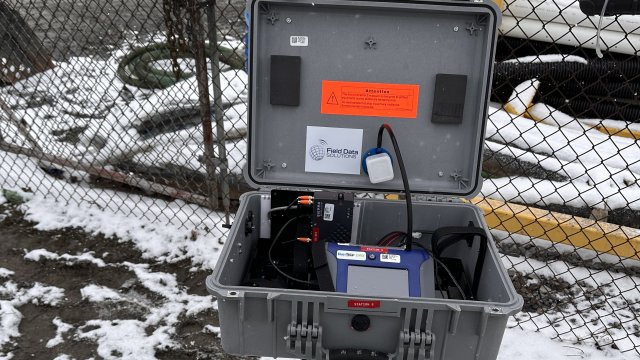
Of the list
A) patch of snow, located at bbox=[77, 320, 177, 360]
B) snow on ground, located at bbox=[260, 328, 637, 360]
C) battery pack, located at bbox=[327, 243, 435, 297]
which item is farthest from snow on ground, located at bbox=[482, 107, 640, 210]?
patch of snow, located at bbox=[77, 320, 177, 360]

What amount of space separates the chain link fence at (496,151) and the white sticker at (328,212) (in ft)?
1.92

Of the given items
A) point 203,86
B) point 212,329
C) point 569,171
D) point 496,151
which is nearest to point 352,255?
point 212,329

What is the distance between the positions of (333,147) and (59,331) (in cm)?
165

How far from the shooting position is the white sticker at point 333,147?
1.61 metres

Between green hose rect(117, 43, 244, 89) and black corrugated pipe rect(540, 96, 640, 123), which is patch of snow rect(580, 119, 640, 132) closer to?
black corrugated pipe rect(540, 96, 640, 123)

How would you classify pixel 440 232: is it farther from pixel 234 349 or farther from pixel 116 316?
pixel 116 316

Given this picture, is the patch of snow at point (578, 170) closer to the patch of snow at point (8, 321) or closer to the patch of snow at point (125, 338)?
the patch of snow at point (125, 338)

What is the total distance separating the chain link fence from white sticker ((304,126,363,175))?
598 millimetres

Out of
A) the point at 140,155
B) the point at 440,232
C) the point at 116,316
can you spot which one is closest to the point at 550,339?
the point at 440,232

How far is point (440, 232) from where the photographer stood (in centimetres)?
150

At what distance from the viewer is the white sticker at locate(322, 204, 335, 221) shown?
62.7 inches

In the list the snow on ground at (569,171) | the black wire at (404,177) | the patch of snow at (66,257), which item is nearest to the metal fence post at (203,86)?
the patch of snow at (66,257)

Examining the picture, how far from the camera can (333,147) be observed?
1.61 metres

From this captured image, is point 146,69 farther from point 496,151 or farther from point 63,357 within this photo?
point 496,151
